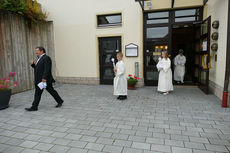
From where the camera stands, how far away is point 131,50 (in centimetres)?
768

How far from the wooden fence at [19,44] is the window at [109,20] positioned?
2687 millimetres

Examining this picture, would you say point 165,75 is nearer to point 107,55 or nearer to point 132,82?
point 132,82

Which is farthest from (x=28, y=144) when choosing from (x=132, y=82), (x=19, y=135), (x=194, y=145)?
(x=132, y=82)

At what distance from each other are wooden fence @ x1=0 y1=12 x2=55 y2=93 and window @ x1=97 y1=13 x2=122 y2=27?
106 inches

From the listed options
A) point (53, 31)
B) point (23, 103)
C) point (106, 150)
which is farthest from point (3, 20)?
point (106, 150)

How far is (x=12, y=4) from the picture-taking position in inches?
253

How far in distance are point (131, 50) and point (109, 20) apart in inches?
71.2

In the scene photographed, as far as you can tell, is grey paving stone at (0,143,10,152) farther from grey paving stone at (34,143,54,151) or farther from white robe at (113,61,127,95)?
white robe at (113,61,127,95)

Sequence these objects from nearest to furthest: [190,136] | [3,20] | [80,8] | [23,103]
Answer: [190,136] < [23,103] < [3,20] < [80,8]

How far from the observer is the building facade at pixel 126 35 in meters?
6.85

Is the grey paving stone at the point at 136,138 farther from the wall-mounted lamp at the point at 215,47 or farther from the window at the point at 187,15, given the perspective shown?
the window at the point at 187,15

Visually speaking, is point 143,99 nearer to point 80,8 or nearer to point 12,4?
point 80,8

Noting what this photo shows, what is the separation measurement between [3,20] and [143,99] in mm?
5833

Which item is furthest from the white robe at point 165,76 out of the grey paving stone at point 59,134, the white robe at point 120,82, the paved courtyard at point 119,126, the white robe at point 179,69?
the grey paving stone at point 59,134
